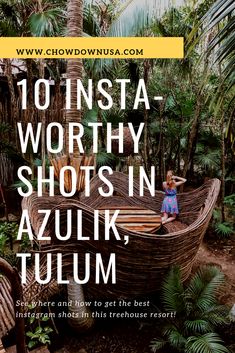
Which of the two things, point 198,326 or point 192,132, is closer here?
point 198,326

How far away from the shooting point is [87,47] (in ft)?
10.1

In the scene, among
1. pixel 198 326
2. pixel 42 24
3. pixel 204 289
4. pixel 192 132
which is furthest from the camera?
pixel 192 132

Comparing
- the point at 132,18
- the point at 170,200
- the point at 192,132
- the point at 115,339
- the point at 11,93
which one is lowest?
the point at 115,339

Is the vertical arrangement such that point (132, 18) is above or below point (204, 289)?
above

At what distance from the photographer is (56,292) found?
3768 mm

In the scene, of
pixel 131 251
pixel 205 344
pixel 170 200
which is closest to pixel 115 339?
pixel 205 344

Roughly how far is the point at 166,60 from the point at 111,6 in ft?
4.88

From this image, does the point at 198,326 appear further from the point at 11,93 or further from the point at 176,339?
the point at 11,93

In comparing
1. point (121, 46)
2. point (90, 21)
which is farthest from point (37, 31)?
point (121, 46)

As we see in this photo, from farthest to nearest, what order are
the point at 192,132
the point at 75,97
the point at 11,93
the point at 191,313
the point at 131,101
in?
the point at 131,101, the point at 192,132, the point at 11,93, the point at 191,313, the point at 75,97

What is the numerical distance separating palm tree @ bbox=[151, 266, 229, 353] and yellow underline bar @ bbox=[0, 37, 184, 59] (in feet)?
7.59

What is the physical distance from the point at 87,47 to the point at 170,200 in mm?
2673

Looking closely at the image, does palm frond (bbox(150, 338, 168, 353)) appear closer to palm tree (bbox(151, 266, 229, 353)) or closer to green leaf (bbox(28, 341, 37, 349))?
palm tree (bbox(151, 266, 229, 353))

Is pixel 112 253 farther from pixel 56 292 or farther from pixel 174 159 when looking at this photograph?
pixel 174 159
